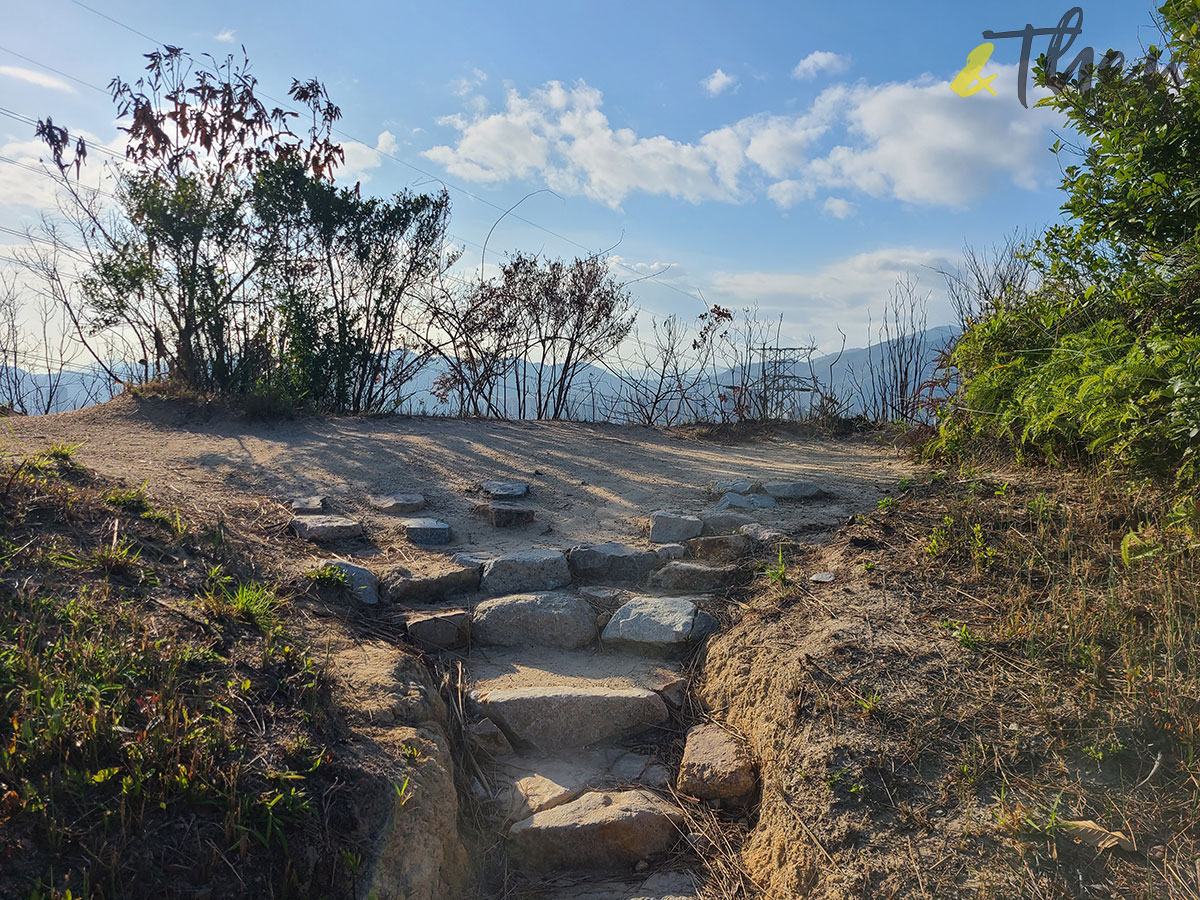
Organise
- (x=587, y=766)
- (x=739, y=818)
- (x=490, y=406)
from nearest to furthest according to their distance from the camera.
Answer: (x=739, y=818)
(x=587, y=766)
(x=490, y=406)

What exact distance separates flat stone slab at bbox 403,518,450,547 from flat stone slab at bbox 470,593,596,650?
0.89 meters

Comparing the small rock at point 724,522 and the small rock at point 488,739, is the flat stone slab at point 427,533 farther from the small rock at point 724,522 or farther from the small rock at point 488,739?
the small rock at point 488,739

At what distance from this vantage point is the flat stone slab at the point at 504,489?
5.27 meters

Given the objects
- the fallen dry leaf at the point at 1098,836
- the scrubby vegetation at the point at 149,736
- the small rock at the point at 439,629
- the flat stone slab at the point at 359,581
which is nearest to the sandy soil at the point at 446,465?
the flat stone slab at the point at 359,581

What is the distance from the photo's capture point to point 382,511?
4809 millimetres

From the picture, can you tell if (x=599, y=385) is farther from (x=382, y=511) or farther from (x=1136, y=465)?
(x=1136, y=465)

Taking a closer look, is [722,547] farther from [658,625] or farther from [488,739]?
[488,739]

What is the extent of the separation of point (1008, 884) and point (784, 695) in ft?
2.95

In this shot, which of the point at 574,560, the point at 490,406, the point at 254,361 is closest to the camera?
the point at 574,560

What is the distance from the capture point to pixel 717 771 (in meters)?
2.68

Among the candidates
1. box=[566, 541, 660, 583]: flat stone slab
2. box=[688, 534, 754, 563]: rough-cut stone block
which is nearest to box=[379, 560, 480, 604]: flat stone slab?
box=[566, 541, 660, 583]: flat stone slab

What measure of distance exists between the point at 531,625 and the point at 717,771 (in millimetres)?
1214

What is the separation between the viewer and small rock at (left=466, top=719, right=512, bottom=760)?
2857mm

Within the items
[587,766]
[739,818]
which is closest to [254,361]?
[587,766]
